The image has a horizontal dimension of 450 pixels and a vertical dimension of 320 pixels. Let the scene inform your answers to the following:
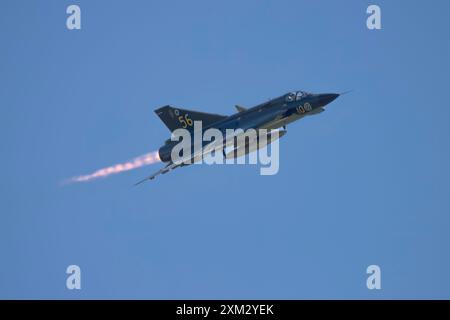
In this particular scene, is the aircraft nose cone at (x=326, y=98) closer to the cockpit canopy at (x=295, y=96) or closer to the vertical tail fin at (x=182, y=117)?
the cockpit canopy at (x=295, y=96)

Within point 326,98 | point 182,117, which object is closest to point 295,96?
point 326,98

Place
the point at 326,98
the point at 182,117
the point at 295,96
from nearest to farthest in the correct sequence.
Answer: the point at 326,98 < the point at 295,96 < the point at 182,117

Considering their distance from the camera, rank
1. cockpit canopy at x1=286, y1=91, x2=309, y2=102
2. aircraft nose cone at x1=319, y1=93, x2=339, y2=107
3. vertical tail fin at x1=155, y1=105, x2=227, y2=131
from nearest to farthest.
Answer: aircraft nose cone at x1=319, y1=93, x2=339, y2=107
cockpit canopy at x1=286, y1=91, x2=309, y2=102
vertical tail fin at x1=155, y1=105, x2=227, y2=131

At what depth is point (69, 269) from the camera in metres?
50.3

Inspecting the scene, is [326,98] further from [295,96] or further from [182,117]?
[182,117]

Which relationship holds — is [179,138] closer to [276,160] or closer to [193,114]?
[193,114]

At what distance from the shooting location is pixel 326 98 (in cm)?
4938

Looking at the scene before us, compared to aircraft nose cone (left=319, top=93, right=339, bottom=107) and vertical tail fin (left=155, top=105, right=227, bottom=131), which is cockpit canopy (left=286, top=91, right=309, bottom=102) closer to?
aircraft nose cone (left=319, top=93, right=339, bottom=107)

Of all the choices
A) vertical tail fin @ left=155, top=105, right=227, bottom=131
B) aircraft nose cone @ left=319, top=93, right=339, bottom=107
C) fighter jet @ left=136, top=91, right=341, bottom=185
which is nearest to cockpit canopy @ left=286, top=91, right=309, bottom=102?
fighter jet @ left=136, top=91, right=341, bottom=185

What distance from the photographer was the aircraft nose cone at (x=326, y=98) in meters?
49.2

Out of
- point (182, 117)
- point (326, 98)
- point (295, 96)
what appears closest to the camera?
point (326, 98)

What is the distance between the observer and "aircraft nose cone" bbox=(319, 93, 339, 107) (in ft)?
161

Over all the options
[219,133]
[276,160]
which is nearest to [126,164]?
[219,133]
